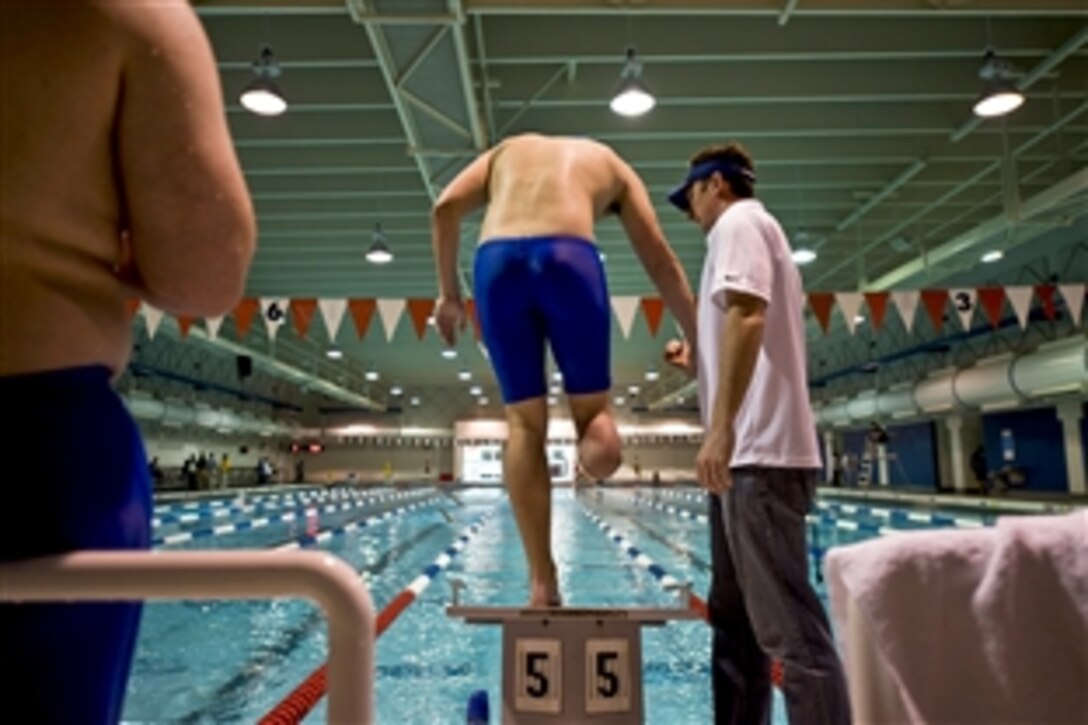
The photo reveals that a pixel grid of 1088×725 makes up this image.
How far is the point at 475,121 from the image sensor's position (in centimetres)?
824

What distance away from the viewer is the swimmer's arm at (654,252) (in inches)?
93.0

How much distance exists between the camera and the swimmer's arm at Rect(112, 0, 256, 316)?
84 cm

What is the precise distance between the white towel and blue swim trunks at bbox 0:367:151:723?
764 millimetres

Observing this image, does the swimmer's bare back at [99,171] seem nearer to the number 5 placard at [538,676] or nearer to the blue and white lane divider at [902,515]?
the number 5 placard at [538,676]

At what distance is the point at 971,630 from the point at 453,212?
183 cm

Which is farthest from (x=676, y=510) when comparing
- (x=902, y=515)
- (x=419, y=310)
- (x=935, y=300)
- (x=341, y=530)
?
(x=419, y=310)

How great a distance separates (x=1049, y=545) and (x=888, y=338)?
25428 mm

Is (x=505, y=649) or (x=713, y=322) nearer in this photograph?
(x=505, y=649)

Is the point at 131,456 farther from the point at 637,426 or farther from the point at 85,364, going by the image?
the point at 637,426

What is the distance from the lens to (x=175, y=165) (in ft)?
2.82

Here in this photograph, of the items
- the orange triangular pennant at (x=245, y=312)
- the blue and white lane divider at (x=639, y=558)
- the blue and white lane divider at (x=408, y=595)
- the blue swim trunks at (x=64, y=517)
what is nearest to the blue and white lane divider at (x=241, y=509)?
the orange triangular pennant at (x=245, y=312)

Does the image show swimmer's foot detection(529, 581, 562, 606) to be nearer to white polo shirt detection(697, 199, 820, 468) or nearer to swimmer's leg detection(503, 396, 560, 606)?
swimmer's leg detection(503, 396, 560, 606)

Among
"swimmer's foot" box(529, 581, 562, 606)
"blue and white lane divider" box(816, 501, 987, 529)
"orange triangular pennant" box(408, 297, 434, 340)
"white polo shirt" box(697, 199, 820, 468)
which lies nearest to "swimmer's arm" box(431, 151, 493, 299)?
"white polo shirt" box(697, 199, 820, 468)

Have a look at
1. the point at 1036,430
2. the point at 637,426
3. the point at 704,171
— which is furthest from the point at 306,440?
the point at 704,171
